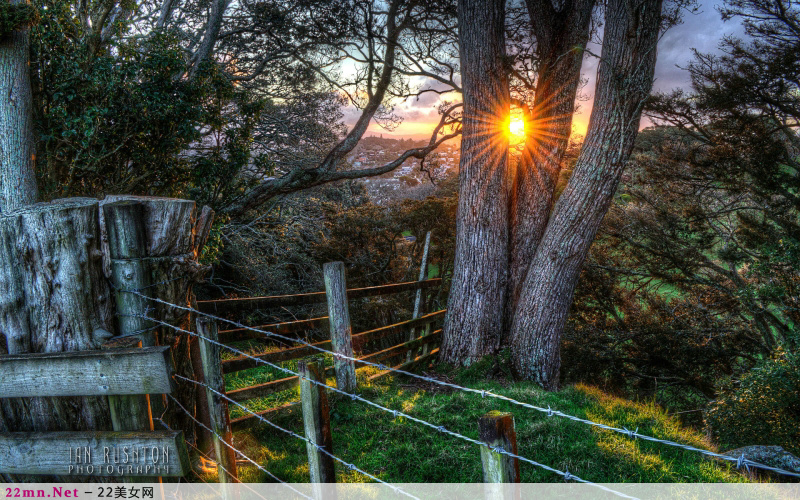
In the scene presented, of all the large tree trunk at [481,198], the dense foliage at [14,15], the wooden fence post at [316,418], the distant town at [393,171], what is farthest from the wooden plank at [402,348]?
the distant town at [393,171]

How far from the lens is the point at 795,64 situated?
350 inches

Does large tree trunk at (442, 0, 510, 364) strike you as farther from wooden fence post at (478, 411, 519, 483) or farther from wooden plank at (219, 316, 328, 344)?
wooden fence post at (478, 411, 519, 483)

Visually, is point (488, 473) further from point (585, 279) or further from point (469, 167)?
point (585, 279)

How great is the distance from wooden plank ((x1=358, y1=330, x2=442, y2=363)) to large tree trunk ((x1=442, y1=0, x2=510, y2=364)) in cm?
42

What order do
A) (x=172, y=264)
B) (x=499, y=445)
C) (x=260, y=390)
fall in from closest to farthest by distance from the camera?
(x=499, y=445) < (x=172, y=264) < (x=260, y=390)

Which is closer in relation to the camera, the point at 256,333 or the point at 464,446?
the point at 464,446

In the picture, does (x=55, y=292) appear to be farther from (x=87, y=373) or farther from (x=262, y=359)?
(x=262, y=359)

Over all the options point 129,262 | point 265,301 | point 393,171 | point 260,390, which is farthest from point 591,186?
point 393,171

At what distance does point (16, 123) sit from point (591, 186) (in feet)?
24.1

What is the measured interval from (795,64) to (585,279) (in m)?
6.03

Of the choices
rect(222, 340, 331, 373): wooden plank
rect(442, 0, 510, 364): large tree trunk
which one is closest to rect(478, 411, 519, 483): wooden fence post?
rect(222, 340, 331, 373): wooden plank

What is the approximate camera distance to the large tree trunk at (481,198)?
711cm

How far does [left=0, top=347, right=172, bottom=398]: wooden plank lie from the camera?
2.15 meters

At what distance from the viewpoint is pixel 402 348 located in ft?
22.5
